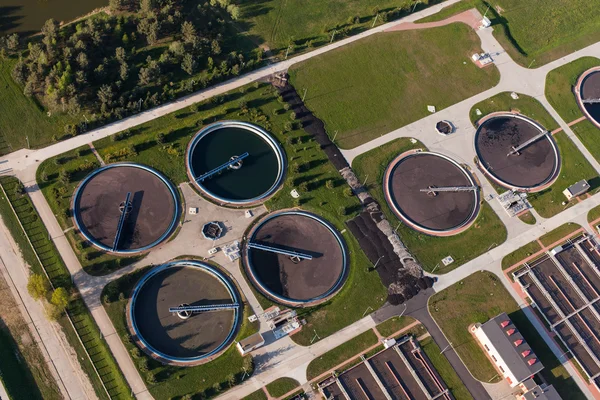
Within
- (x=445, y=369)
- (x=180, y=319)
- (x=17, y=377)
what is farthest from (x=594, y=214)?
(x=17, y=377)

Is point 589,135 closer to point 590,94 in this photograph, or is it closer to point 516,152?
point 590,94

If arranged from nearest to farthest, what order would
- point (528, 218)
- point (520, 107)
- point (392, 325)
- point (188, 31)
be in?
1. point (392, 325)
2. point (528, 218)
3. point (188, 31)
4. point (520, 107)

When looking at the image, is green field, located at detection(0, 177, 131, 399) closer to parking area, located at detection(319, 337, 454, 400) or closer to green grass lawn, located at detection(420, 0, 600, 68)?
parking area, located at detection(319, 337, 454, 400)

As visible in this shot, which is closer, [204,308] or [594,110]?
[204,308]

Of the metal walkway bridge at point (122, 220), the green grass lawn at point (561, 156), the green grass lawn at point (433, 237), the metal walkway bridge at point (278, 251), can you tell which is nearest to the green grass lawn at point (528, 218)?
the green grass lawn at point (561, 156)

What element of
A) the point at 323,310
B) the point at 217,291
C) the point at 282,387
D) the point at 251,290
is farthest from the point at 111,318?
the point at 323,310

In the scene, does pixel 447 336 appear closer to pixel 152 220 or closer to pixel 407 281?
pixel 407 281
